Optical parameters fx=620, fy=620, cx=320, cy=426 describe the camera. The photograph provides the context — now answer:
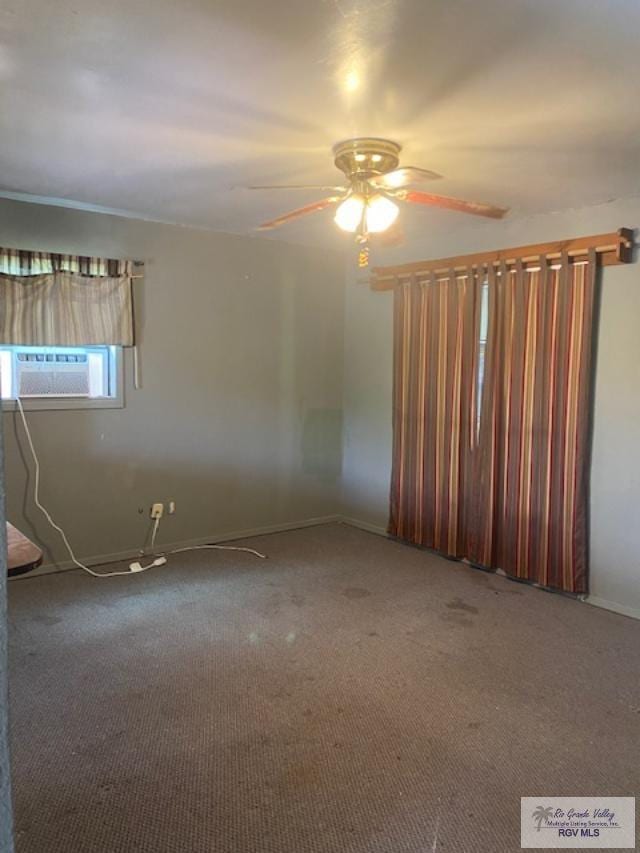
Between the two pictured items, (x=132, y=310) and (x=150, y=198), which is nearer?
(x=150, y=198)

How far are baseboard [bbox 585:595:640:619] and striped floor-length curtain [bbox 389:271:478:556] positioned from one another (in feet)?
3.08

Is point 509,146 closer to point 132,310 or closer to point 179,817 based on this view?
point 132,310

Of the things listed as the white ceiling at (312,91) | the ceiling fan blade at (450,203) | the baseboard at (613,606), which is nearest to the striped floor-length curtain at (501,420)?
the baseboard at (613,606)

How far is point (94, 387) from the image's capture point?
13.9 ft

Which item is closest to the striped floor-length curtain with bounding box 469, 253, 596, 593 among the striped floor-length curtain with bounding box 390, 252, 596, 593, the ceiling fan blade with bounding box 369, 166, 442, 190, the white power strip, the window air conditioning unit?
the striped floor-length curtain with bounding box 390, 252, 596, 593

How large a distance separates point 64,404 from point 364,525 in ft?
8.55

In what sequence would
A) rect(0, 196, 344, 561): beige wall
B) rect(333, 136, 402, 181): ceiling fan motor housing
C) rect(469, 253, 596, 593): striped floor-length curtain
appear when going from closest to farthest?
rect(333, 136, 402, 181): ceiling fan motor housing
rect(469, 253, 596, 593): striped floor-length curtain
rect(0, 196, 344, 561): beige wall

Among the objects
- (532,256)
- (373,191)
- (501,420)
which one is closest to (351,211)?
(373,191)

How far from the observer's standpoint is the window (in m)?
3.88

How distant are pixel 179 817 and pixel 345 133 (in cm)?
260

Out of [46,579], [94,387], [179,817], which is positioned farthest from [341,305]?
Answer: [179,817]

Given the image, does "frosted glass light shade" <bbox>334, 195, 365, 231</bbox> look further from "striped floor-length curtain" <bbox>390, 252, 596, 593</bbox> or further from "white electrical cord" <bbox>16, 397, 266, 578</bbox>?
"white electrical cord" <bbox>16, 397, 266, 578</bbox>

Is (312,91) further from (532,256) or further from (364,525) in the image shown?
(364,525)

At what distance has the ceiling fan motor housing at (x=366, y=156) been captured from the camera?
2707mm
